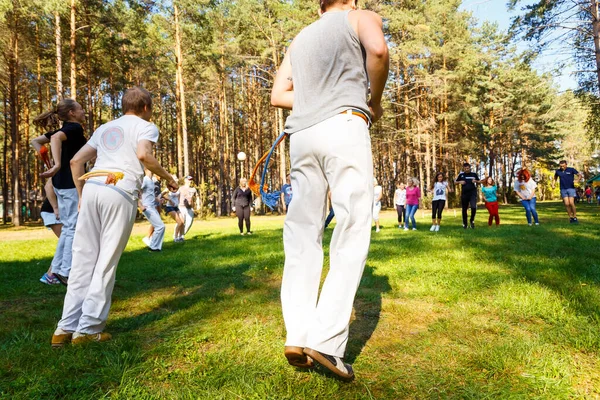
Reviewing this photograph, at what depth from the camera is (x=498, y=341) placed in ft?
8.93

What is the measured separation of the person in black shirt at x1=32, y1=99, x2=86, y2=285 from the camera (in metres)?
4.41

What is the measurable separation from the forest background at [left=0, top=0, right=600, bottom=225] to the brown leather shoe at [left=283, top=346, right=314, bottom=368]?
61.3 feet

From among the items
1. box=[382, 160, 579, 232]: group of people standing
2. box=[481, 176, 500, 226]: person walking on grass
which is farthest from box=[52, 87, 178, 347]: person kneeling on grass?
box=[481, 176, 500, 226]: person walking on grass

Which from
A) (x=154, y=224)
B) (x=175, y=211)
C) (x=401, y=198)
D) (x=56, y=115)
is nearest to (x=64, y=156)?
(x=56, y=115)

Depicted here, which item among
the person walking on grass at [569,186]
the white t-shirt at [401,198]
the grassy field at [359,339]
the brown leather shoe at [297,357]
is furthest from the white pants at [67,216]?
the person walking on grass at [569,186]

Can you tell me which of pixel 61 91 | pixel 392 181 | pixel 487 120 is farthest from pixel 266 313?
pixel 392 181

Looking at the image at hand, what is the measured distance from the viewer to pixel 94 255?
298 cm

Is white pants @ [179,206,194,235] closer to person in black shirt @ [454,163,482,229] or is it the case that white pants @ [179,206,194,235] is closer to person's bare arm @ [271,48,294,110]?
person in black shirt @ [454,163,482,229]

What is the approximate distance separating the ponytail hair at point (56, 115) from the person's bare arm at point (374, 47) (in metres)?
3.51

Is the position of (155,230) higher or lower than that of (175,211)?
lower

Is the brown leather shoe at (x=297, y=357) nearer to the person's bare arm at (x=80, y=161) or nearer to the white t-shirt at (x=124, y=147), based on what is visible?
the white t-shirt at (x=124, y=147)

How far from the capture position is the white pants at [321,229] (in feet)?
7.11

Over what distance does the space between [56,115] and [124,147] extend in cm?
239

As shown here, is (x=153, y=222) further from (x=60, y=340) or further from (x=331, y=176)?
(x=331, y=176)
